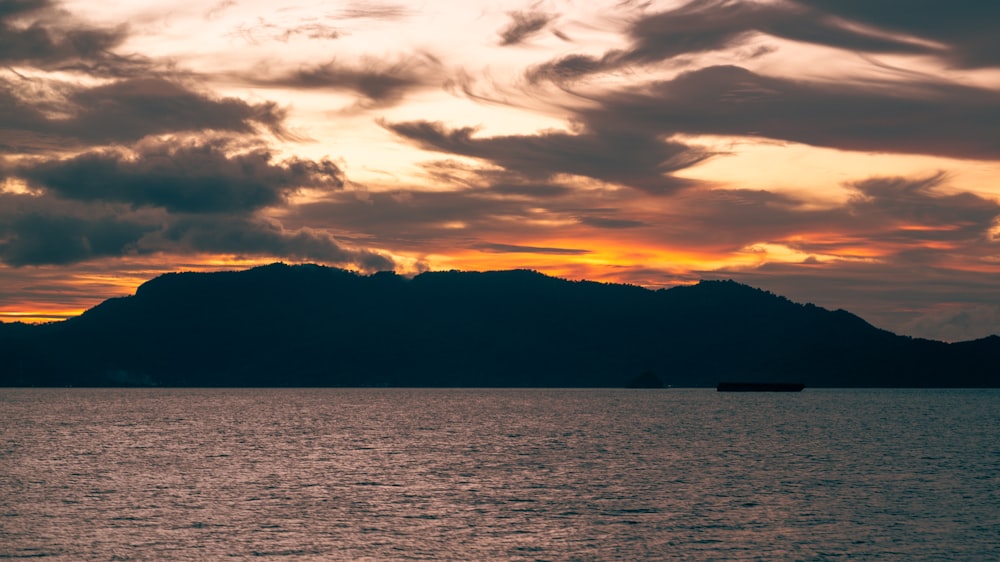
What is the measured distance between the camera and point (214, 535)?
70.2 meters

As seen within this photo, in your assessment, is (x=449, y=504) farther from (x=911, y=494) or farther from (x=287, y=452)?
(x=287, y=452)

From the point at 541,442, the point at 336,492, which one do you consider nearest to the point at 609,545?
the point at 336,492

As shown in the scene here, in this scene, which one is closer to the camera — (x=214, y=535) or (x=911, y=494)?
(x=214, y=535)

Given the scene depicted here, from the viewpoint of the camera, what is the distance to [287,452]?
5655 inches

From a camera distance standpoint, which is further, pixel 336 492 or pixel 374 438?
pixel 374 438

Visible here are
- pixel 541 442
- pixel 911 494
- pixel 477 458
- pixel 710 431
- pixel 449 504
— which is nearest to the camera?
pixel 449 504

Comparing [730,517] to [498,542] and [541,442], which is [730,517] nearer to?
[498,542]

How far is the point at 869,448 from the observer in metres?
151

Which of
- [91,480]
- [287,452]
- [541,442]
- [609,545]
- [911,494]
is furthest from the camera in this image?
[541,442]

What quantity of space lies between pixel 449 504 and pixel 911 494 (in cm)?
4538

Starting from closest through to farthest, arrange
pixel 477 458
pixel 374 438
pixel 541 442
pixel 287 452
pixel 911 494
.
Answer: pixel 911 494, pixel 477 458, pixel 287 452, pixel 541 442, pixel 374 438

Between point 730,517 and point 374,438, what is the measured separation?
106986mm

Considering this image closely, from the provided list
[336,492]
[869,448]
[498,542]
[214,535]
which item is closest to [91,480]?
[336,492]

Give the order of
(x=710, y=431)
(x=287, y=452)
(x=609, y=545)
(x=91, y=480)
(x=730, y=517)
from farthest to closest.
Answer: (x=710, y=431) → (x=287, y=452) → (x=91, y=480) → (x=730, y=517) → (x=609, y=545)
